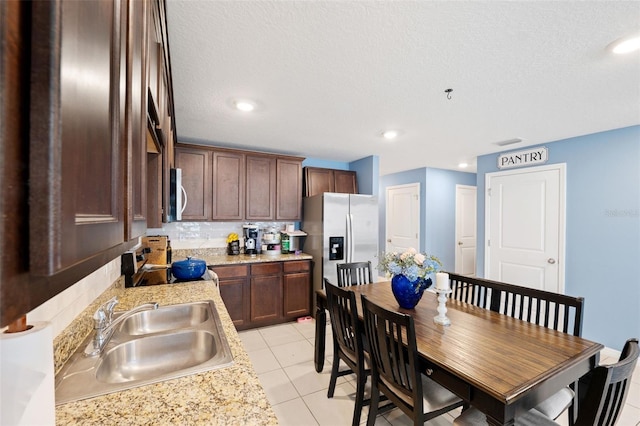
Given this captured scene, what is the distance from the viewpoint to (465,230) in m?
5.88

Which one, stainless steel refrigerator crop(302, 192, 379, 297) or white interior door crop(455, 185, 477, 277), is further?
white interior door crop(455, 185, 477, 277)

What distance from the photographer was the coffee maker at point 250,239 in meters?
3.95

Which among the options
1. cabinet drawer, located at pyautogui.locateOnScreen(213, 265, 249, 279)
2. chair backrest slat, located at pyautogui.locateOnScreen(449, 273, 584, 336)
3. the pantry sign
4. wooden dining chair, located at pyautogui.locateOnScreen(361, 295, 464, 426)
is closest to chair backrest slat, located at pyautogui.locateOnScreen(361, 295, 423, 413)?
wooden dining chair, located at pyautogui.locateOnScreen(361, 295, 464, 426)

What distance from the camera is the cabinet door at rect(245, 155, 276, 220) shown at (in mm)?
3830

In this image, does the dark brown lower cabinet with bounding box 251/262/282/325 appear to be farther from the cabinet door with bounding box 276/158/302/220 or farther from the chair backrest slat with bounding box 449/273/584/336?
the chair backrest slat with bounding box 449/273/584/336

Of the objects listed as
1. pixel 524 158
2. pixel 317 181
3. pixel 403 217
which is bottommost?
pixel 403 217

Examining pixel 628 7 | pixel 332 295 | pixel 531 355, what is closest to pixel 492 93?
pixel 628 7

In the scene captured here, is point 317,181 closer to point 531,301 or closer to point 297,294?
point 297,294

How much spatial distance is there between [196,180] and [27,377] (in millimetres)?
3314

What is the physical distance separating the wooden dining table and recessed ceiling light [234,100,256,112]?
1909 mm

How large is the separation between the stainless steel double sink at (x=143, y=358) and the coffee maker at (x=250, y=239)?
94.2 inches

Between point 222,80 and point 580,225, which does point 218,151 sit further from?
point 580,225

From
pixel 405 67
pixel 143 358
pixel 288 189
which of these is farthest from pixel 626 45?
pixel 288 189

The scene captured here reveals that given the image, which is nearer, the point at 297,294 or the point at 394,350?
the point at 394,350
